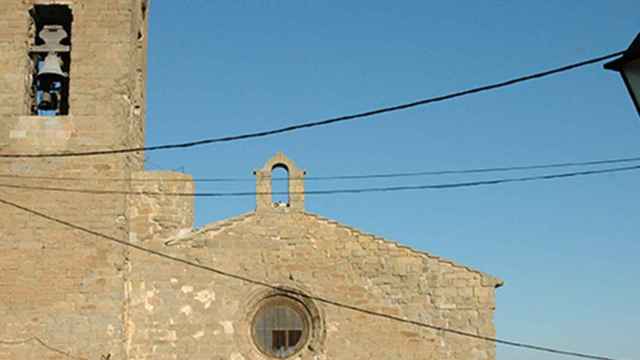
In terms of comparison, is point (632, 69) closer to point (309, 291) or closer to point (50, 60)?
point (309, 291)

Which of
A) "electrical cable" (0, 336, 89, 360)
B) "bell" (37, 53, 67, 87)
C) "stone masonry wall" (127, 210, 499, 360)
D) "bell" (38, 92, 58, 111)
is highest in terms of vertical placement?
"bell" (37, 53, 67, 87)

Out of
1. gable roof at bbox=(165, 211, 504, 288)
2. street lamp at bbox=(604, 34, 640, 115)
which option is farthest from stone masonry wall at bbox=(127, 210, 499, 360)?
street lamp at bbox=(604, 34, 640, 115)

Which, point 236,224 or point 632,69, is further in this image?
point 236,224

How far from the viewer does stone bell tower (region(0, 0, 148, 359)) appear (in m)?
13.1

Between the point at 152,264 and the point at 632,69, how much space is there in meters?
11.3

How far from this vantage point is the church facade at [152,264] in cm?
1317

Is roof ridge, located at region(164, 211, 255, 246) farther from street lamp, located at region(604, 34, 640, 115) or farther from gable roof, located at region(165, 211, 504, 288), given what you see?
street lamp, located at region(604, 34, 640, 115)

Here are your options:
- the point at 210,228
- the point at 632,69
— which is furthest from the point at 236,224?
the point at 632,69

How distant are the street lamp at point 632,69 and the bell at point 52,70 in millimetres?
12475

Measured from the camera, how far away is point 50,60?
1427cm

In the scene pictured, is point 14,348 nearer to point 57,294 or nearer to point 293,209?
point 57,294

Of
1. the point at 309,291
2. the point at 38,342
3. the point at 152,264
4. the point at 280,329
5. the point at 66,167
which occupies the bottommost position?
the point at 38,342

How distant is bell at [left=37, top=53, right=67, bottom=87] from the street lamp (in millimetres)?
12475

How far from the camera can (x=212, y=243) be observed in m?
13.7
